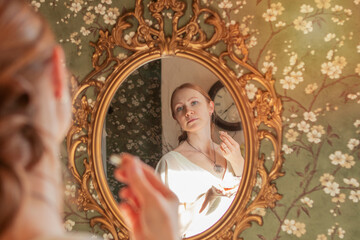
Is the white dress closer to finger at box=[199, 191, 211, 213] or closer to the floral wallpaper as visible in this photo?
finger at box=[199, 191, 211, 213]

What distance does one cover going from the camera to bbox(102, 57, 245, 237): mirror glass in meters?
2.17

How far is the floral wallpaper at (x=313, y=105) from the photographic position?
208 centimetres

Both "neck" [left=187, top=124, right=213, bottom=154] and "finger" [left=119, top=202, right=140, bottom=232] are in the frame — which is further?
"neck" [left=187, top=124, right=213, bottom=154]

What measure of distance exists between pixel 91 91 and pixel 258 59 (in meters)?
0.76

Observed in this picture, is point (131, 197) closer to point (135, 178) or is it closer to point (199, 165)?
point (135, 178)

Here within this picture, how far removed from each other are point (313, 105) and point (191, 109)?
0.51 m

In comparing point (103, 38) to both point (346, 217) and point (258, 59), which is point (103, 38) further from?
point (346, 217)

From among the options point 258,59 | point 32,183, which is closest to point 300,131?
point 258,59

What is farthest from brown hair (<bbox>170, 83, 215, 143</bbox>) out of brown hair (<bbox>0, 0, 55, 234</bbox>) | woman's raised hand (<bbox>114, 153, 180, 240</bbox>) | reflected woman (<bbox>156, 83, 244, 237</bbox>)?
brown hair (<bbox>0, 0, 55, 234</bbox>)

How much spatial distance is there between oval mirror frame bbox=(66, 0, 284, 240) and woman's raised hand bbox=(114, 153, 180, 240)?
61.3 inches

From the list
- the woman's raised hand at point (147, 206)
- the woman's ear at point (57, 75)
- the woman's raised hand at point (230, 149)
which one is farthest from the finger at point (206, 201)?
the woman's ear at point (57, 75)

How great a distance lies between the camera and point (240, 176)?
7.07ft

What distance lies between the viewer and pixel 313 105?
2127mm

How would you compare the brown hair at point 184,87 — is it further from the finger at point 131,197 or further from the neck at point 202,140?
the finger at point 131,197
